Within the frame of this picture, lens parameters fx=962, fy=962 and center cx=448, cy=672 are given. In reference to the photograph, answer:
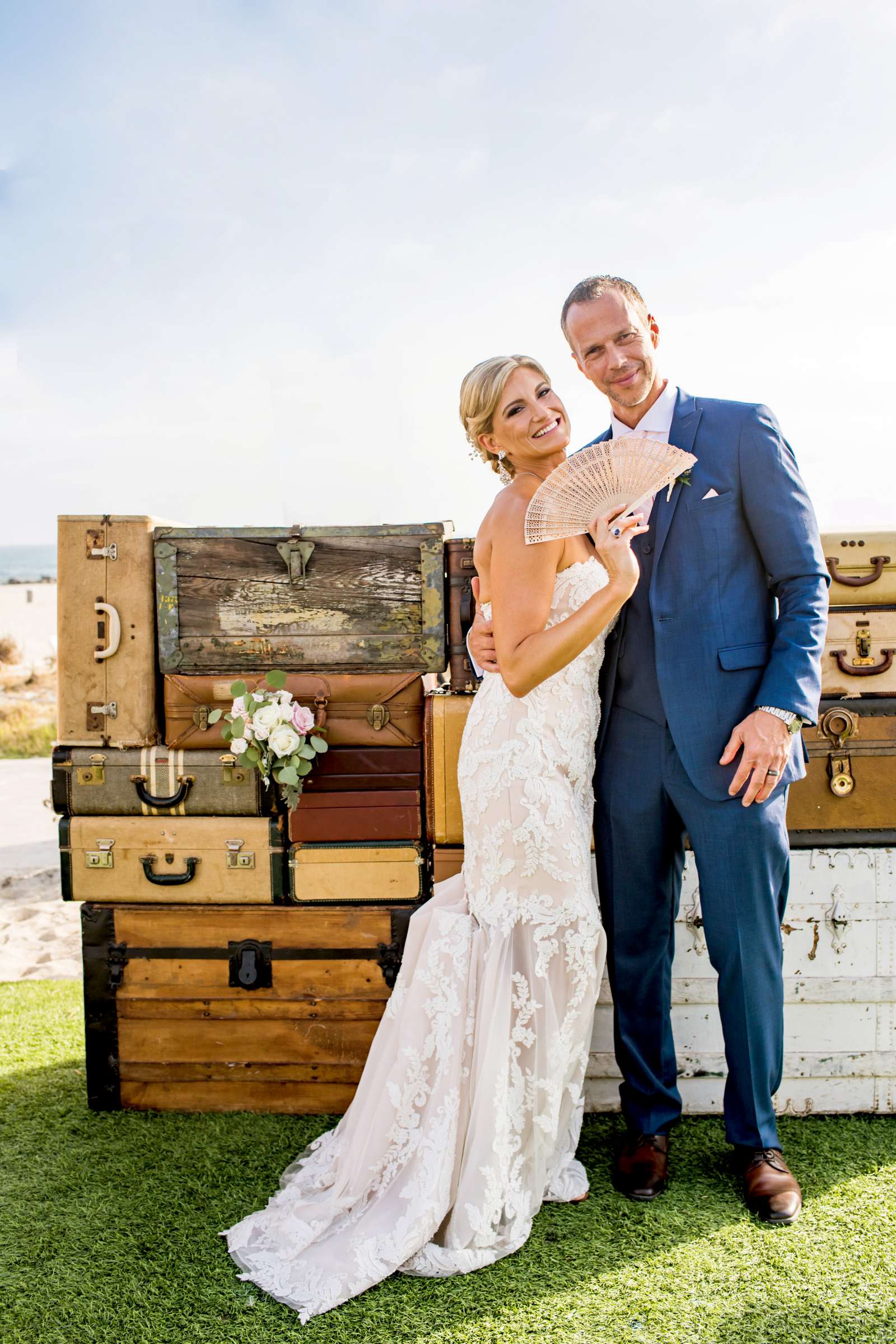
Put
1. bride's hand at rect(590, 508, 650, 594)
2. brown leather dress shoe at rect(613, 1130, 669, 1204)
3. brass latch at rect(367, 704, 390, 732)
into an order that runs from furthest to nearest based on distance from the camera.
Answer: brass latch at rect(367, 704, 390, 732), brown leather dress shoe at rect(613, 1130, 669, 1204), bride's hand at rect(590, 508, 650, 594)

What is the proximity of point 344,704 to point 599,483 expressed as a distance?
4.23ft

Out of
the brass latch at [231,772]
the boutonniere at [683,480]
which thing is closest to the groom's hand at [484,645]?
the boutonniere at [683,480]

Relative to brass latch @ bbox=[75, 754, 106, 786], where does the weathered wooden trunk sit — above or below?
above

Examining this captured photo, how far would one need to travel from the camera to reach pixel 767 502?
2.53 metres

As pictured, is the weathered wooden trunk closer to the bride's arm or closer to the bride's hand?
the bride's arm

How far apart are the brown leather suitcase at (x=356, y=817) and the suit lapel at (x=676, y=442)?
3.96 feet

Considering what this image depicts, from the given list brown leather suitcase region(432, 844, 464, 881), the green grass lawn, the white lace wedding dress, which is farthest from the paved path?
the white lace wedding dress

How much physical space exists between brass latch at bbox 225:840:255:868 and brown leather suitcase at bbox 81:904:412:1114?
0.16 m

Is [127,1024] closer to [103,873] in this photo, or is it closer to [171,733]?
[103,873]

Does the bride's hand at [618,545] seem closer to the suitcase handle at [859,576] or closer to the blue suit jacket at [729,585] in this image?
the blue suit jacket at [729,585]

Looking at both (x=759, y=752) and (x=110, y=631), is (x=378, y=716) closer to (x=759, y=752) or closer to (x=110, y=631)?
(x=110, y=631)

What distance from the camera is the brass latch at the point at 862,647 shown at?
3174mm

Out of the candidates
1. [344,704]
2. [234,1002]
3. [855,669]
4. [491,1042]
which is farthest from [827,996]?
[234,1002]

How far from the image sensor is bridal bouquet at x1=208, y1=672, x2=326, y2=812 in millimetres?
3086
